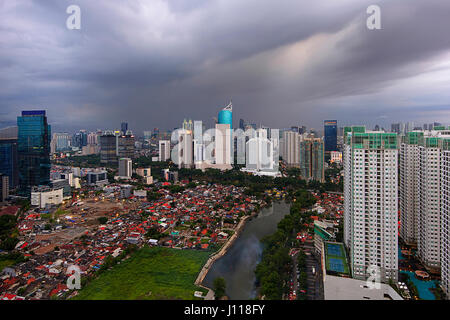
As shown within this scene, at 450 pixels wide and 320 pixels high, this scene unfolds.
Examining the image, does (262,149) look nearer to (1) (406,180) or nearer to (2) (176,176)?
(2) (176,176)

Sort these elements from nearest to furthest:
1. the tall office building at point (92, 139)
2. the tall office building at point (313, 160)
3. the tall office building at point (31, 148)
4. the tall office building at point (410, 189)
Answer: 1. the tall office building at point (410, 189)
2. the tall office building at point (31, 148)
3. the tall office building at point (313, 160)
4. the tall office building at point (92, 139)

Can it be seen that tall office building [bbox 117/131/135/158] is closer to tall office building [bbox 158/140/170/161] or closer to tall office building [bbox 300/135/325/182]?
tall office building [bbox 158/140/170/161]

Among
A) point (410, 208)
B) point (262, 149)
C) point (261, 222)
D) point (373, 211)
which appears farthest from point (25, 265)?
point (262, 149)

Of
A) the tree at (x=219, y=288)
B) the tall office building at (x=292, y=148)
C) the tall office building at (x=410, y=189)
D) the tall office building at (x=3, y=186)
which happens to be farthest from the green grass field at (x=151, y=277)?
the tall office building at (x=292, y=148)

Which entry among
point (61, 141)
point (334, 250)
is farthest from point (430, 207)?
point (61, 141)

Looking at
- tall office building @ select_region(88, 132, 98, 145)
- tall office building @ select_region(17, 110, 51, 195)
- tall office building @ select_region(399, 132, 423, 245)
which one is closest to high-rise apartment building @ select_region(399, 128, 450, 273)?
tall office building @ select_region(399, 132, 423, 245)

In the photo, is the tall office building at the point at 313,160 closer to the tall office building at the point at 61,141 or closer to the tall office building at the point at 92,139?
the tall office building at the point at 92,139

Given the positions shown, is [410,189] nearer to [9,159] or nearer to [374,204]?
[374,204]
